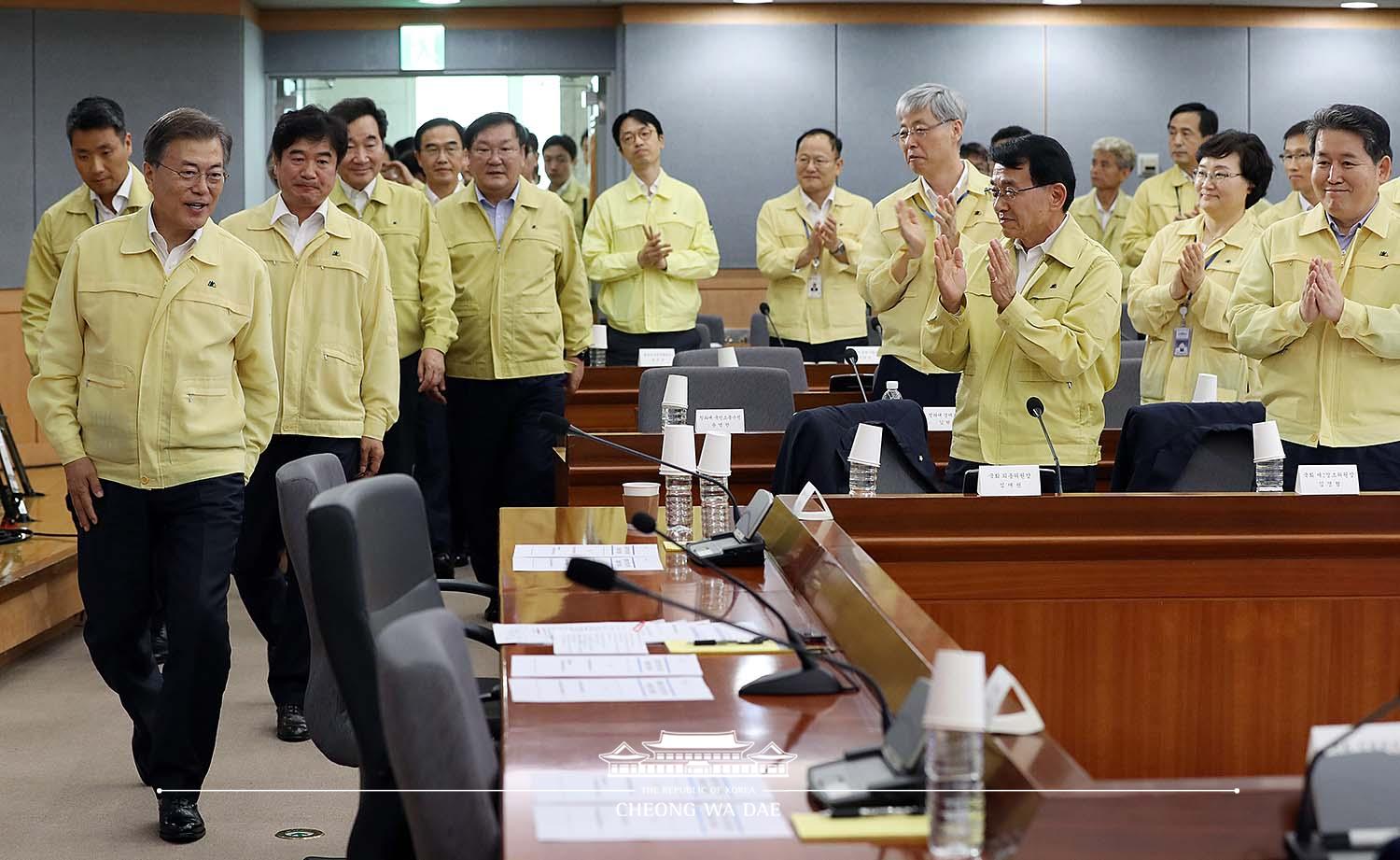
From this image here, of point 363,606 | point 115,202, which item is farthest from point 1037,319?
point 115,202

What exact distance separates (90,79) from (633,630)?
8.43 meters

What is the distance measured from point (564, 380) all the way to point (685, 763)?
4.03 meters

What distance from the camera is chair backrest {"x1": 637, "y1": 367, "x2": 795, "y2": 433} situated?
489cm

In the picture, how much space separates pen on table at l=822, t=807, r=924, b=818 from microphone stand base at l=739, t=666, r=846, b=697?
0.44 m

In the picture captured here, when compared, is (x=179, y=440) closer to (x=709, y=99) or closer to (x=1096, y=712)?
(x=1096, y=712)

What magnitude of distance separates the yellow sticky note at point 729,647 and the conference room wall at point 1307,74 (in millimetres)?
9413

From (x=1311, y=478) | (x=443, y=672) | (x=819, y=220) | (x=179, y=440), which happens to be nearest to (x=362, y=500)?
(x=443, y=672)

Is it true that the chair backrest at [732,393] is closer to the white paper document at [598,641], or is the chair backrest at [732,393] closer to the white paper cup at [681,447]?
the white paper cup at [681,447]

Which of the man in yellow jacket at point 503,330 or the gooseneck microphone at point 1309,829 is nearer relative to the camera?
the gooseneck microphone at point 1309,829

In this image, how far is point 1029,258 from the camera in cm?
383

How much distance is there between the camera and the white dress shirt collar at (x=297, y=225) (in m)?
4.09

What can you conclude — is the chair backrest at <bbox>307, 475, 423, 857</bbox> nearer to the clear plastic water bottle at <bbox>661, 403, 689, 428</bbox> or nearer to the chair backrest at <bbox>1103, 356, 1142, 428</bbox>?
the clear plastic water bottle at <bbox>661, 403, 689, 428</bbox>

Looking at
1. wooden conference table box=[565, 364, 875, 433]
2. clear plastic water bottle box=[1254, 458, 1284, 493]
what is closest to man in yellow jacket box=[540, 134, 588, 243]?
wooden conference table box=[565, 364, 875, 433]

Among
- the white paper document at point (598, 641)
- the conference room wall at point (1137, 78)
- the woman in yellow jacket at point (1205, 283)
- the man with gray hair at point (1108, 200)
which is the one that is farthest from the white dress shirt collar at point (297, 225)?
the conference room wall at point (1137, 78)
